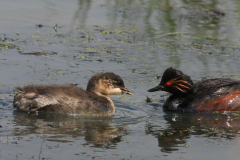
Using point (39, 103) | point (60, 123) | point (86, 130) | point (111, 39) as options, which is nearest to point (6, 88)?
point (39, 103)

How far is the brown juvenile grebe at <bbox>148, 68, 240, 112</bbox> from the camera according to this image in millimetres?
9094

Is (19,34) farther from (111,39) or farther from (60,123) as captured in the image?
(60,123)

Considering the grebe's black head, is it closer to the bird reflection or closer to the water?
the water

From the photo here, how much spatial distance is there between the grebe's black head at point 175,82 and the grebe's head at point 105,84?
77 cm

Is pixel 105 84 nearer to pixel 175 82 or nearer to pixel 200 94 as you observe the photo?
pixel 175 82

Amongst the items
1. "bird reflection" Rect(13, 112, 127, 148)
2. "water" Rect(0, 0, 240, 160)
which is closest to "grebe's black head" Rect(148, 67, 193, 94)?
"water" Rect(0, 0, 240, 160)

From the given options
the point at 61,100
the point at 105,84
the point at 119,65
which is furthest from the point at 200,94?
the point at 61,100

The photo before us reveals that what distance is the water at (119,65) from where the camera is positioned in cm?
655

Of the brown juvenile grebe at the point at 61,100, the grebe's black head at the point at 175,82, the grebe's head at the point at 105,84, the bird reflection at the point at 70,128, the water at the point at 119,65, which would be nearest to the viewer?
the water at the point at 119,65

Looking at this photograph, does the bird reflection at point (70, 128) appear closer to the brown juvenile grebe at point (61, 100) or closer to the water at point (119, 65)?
the water at point (119, 65)

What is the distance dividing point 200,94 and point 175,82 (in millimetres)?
556

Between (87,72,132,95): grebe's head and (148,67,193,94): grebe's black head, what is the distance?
30.1 inches

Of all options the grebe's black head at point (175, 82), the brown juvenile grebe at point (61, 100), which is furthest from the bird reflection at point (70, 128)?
the grebe's black head at point (175, 82)

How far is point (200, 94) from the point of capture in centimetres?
923
